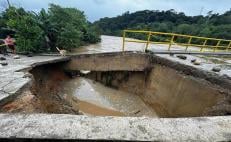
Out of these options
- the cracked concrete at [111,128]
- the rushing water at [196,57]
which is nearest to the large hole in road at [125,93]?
the rushing water at [196,57]

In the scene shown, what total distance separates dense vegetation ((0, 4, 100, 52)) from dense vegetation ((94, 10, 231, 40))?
38.7 feet

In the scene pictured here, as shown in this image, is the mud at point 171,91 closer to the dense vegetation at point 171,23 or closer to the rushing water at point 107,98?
the rushing water at point 107,98

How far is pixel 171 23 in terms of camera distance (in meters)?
29.9

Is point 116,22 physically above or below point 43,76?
above

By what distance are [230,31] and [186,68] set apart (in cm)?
1791

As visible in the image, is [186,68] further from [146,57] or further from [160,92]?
[146,57]

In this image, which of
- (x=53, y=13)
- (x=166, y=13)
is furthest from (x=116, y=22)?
(x=53, y=13)

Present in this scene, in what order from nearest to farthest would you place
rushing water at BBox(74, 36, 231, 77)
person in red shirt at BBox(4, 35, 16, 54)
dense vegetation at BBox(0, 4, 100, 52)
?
rushing water at BBox(74, 36, 231, 77) → dense vegetation at BBox(0, 4, 100, 52) → person in red shirt at BBox(4, 35, 16, 54)

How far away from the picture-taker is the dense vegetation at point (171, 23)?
22.2 meters

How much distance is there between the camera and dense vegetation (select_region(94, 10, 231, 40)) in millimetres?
22188

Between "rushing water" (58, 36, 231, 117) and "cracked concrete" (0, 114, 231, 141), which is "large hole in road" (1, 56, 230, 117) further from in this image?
"cracked concrete" (0, 114, 231, 141)

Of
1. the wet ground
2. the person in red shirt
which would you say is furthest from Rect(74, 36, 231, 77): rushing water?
the person in red shirt

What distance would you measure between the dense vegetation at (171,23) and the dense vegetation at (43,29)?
1178cm

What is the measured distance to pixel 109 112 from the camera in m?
7.39
